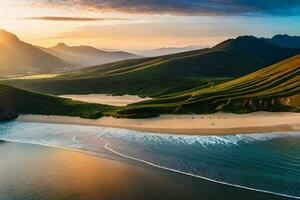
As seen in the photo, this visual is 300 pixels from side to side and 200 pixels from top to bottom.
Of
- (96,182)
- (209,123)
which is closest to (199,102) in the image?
(209,123)

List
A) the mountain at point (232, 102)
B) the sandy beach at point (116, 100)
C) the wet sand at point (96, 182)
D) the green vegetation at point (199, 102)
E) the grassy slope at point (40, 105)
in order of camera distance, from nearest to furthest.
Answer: the wet sand at point (96, 182), the mountain at point (232, 102), the green vegetation at point (199, 102), the grassy slope at point (40, 105), the sandy beach at point (116, 100)

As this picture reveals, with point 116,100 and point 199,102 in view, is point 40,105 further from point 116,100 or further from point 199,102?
point 116,100

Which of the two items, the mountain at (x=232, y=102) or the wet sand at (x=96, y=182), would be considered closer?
the wet sand at (x=96, y=182)

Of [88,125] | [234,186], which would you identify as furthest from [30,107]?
[234,186]

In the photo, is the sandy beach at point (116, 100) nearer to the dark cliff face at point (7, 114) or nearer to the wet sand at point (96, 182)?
the dark cliff face at point (7, 114)

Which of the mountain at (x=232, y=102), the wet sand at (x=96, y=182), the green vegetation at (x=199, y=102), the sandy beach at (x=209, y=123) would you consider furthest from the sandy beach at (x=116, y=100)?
the wet sand at (x=96, y=182)

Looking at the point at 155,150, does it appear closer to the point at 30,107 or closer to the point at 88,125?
the point at 88,125
